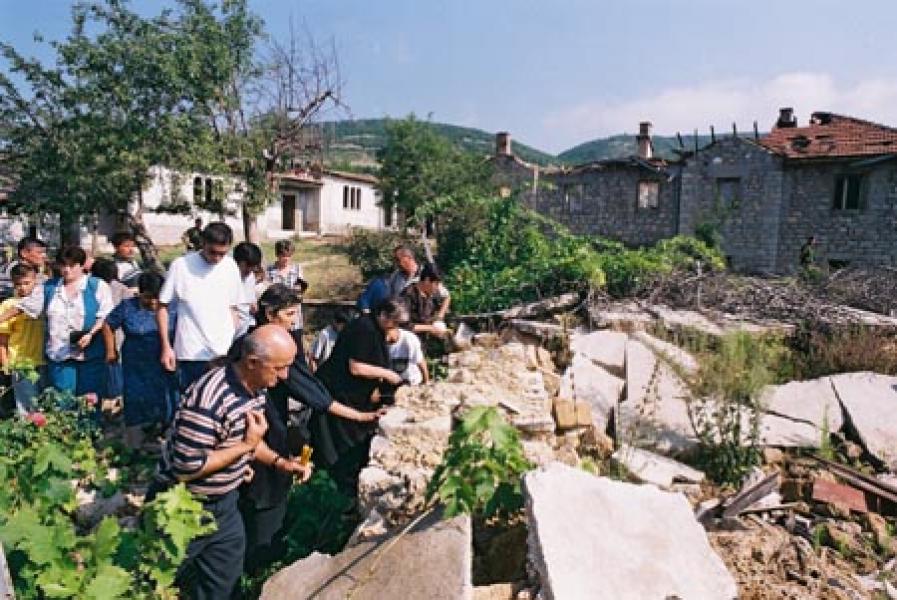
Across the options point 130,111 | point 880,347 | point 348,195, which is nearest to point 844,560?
point 880,347

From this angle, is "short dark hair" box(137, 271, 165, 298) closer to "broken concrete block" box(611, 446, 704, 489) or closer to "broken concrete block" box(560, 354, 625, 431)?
"broken concrete block" box(560, 354, 625, 431)

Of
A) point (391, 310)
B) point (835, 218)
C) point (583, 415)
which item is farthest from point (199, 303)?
point (835, 218)

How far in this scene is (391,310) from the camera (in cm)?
434

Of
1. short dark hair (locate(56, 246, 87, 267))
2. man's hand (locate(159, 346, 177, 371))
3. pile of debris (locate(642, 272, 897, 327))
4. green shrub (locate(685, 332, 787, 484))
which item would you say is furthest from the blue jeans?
pile of debris (locate(642, 272, 897, 327))

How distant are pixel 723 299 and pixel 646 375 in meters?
2.61

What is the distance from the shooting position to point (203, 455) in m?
2.70

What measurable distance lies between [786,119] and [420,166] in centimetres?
1300

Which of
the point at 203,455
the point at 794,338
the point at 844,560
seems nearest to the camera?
the point at 203,455

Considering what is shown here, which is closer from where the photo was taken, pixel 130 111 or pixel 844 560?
pixel 844 560

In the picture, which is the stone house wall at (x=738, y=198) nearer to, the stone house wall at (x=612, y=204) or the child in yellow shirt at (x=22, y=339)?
the stone house wall at (x=612, y=204)

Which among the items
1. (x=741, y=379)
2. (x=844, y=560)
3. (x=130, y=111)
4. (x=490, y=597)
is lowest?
(x=844, y=560)

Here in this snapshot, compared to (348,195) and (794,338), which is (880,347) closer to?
(794,338)

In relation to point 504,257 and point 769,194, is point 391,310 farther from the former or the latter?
point 769,194

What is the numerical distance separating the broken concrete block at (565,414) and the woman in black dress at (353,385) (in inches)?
45.4
